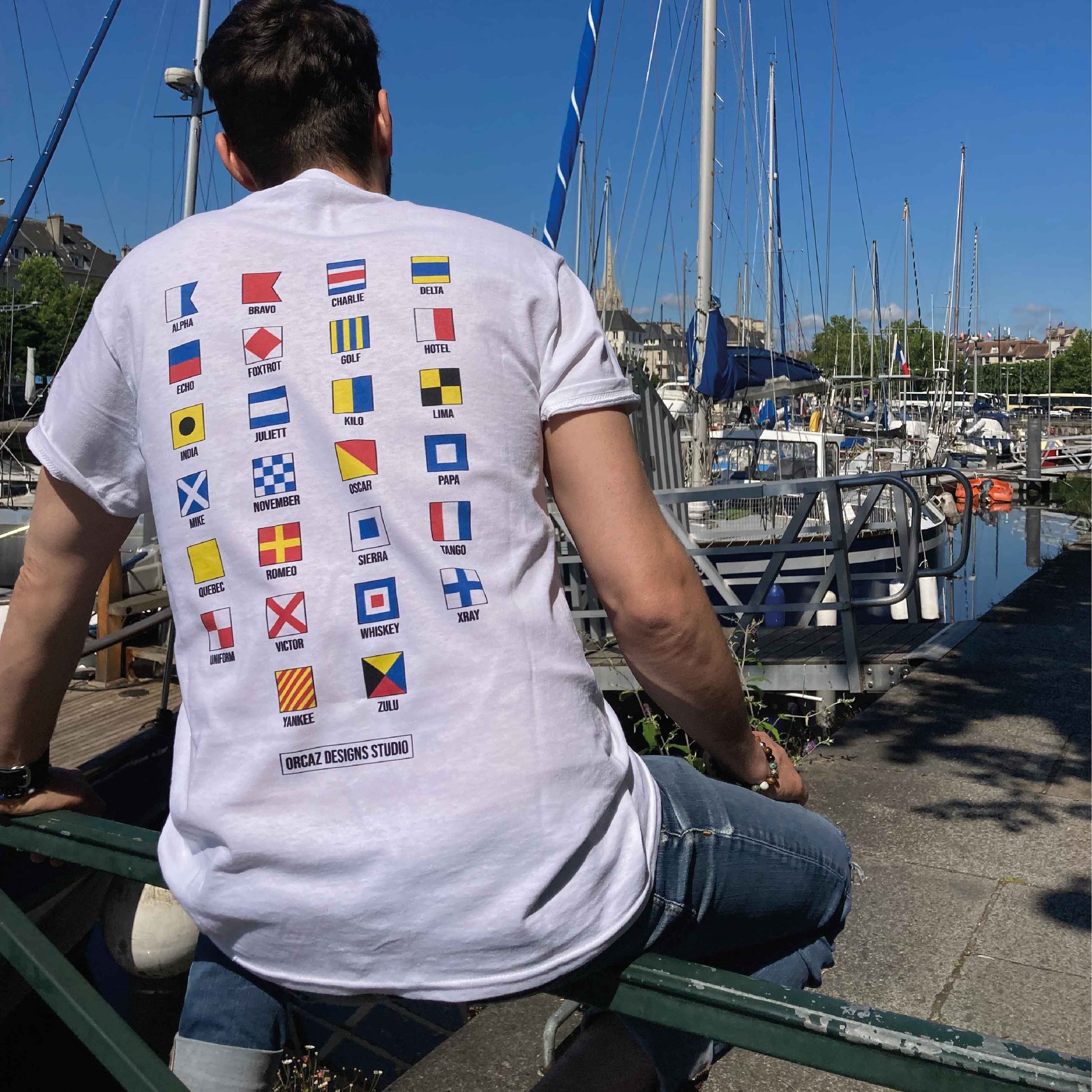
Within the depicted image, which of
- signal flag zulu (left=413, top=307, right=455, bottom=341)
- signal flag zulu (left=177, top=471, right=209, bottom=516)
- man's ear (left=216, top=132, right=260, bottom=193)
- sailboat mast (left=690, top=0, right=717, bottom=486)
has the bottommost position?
signal flag zulu (left=177, top=471, right=209, bottom=516)

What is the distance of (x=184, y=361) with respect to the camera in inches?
49.8

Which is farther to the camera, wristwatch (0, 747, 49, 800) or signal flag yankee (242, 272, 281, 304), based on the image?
wristwatch (0, 747, 49, 800)

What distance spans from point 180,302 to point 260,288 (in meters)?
0.10

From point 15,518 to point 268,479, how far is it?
13914 millimetres

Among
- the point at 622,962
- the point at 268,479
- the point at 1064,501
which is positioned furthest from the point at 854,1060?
the point at 1064,501

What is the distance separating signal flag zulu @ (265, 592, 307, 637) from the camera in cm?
116

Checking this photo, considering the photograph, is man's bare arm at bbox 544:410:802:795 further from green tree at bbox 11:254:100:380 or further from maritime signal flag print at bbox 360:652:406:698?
green tree at bbox 11:254:100:380

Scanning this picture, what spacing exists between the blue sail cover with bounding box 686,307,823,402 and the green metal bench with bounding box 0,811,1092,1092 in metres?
9.78

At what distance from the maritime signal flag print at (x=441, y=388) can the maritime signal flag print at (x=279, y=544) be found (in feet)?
0.66

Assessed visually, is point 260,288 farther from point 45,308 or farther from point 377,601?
point 45,308

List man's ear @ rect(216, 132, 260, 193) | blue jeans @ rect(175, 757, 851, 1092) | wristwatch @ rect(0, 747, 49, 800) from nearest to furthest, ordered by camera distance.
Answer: blue jeans @ rect(175, 757, 851, 1092) → man's ear @ rect(216, 132, 260, 193) → wristwatch @ rect(0, 747, 49, 800)

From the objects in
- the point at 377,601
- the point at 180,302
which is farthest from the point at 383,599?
the point at 180,302

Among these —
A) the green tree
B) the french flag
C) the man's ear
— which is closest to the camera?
the french flag

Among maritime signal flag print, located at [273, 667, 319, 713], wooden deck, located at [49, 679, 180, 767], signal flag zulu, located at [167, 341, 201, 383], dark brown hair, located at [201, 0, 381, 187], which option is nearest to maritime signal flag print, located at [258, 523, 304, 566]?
maritime signal flag print, located at [273, 667, 319, 713]
